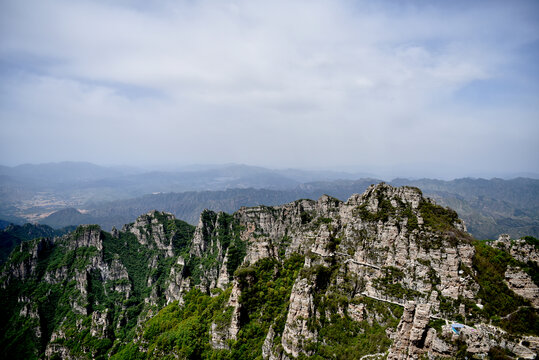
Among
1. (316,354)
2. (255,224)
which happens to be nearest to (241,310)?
(316,354)

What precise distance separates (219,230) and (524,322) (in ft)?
266

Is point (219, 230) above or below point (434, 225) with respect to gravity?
below

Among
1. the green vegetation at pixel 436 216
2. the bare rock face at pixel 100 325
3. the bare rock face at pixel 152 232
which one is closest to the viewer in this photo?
the green vegetation at pixel 436 216

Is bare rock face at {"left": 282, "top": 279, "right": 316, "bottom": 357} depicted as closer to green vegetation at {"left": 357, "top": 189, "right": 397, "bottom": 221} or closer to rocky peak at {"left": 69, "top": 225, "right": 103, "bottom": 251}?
green vegetation at {"left": 357, "top": 189, "right": 397, "bottom": 221}

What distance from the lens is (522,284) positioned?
3303 centimetres

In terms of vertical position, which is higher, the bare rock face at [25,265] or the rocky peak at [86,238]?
the rocky peak at [86,238]

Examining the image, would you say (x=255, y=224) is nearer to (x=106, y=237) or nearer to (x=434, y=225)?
(x=106, y=237)

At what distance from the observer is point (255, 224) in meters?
96.9

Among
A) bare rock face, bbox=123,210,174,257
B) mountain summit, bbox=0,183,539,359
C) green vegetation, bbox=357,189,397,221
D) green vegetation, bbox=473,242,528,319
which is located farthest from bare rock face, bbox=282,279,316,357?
bare rock face, bbox=123,210,174,257

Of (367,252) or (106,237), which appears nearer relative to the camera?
(367,252)

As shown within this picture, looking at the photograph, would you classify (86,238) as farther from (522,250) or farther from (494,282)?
(522,250)

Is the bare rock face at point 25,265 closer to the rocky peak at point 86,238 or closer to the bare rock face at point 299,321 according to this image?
the rocky peak at point 86,238

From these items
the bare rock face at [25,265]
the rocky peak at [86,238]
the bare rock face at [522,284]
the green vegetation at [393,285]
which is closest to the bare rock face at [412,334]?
the green vegetation at [393,285]

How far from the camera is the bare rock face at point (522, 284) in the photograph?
106 feet
